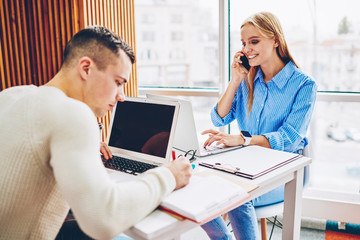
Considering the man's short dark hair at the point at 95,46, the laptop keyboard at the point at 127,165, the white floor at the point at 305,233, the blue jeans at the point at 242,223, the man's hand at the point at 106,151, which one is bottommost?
the white floor at the point at 305,233

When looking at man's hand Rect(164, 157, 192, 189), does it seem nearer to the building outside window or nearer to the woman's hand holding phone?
the woman's hand holding phone

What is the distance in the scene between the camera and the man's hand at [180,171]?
1.33 m

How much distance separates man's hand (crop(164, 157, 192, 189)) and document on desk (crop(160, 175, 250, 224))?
0.10 ft

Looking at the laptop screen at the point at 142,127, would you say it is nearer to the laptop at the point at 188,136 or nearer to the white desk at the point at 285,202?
the laptop at the point at 188,136

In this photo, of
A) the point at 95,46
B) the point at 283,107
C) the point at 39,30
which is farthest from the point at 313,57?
the point at 39,30

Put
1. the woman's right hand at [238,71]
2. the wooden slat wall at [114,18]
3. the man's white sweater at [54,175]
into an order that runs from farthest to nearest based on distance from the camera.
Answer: the wooden slat wall at [114,18], the woman's right hand at [238,71], the man's white sweater at [54,175]

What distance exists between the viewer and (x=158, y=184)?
1.22 metres

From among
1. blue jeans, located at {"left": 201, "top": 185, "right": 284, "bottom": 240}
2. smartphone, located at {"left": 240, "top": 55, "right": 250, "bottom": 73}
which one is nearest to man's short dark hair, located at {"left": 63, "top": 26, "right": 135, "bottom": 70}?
blue jeans, located at {"left": 201, "top": 185, "right": 284, "bottom": 240}

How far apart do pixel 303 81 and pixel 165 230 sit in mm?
1497

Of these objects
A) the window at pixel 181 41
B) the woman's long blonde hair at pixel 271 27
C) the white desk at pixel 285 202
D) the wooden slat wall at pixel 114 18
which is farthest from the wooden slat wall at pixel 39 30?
the white desk at pixel 285 202

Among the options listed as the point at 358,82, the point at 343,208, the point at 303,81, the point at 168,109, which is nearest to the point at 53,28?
the point at 168,109

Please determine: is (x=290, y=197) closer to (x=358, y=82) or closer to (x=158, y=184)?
(x=158, y=184)

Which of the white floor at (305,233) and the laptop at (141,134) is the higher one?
the laptop at (141,134)

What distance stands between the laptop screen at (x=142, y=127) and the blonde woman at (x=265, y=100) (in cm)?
39
